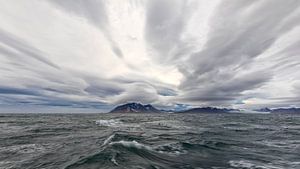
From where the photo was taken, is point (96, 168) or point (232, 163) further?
point (232, 163)

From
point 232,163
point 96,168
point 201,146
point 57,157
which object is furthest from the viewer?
point 201,146

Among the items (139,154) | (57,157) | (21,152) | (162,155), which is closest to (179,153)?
(162,155)

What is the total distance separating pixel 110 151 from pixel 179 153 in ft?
22.0

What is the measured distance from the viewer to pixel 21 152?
20141mm

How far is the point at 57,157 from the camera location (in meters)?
17.8

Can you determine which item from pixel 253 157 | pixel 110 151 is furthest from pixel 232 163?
pixel 110 151

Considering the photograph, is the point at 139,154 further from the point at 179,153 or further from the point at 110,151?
the point at 179,153

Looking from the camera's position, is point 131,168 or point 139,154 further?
point 139,154

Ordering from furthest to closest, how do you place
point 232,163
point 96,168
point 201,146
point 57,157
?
1. point 201,146
2. point 57,157
3. point 232,163
4. point 96,168

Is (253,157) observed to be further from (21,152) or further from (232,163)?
(21,152)

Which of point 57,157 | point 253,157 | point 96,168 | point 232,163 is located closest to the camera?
point 96,168

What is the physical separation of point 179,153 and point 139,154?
13.5 feet

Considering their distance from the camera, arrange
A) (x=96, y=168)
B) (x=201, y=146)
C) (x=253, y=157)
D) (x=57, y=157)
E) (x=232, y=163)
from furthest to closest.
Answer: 1. (x=201, y=146)
2. (x=253, y=157)
3. (x=57, y=157)
4. (x=232, y=163)
5. (x=96, y=168)

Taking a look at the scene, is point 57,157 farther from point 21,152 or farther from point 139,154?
point 139,154
